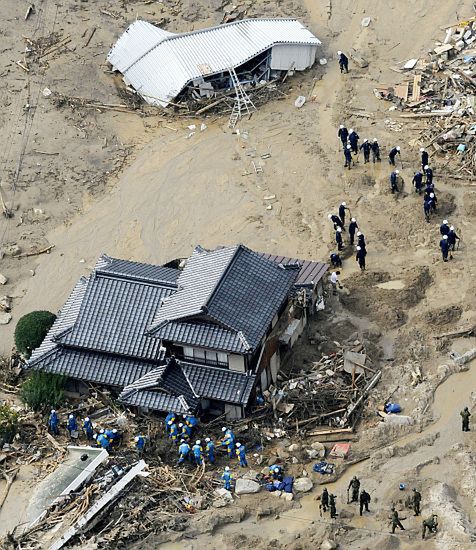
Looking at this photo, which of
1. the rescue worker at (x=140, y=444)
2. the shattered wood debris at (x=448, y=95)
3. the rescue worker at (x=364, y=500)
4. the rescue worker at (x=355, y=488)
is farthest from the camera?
the shattered wood debris at (x=448, y=95)

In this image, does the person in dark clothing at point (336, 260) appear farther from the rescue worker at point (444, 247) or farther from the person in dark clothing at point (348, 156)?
the person in dark clothing at point (348, 156)

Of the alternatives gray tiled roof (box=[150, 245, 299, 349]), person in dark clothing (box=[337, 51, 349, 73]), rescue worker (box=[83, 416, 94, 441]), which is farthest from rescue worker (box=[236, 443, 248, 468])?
person in dark clothing (box=[337, 51, 349, 73])

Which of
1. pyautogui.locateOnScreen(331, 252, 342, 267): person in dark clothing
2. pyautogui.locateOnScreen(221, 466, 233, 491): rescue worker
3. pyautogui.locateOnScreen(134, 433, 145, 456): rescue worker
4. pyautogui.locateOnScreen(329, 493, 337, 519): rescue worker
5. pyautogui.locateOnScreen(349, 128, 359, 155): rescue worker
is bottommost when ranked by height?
pyautogui.locateOnScreen(329, 493, 337, 519): rescue worker

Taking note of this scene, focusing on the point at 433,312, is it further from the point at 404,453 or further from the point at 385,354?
the point at 404,453

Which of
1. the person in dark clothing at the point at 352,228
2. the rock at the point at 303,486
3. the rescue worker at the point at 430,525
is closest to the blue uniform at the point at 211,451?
the rock at the point at 303,486

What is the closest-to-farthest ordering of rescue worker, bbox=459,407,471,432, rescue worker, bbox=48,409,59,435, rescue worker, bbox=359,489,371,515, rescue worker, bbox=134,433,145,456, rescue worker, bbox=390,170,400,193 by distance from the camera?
1. rescue worker, bbox=359,489,371,515
2. rescue worker, bbox=459,407,471,432
3. rescue worker, bbox=134,433,145,456
4. rescue worker, bbox=48,409,59,435
5. rescue worker, bbox=390,170,400,193

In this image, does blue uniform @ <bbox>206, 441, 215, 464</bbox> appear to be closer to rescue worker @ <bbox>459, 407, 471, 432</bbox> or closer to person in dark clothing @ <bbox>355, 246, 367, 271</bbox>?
rescue worker @ <bbox>459, 407, 471, 432</bbox>
